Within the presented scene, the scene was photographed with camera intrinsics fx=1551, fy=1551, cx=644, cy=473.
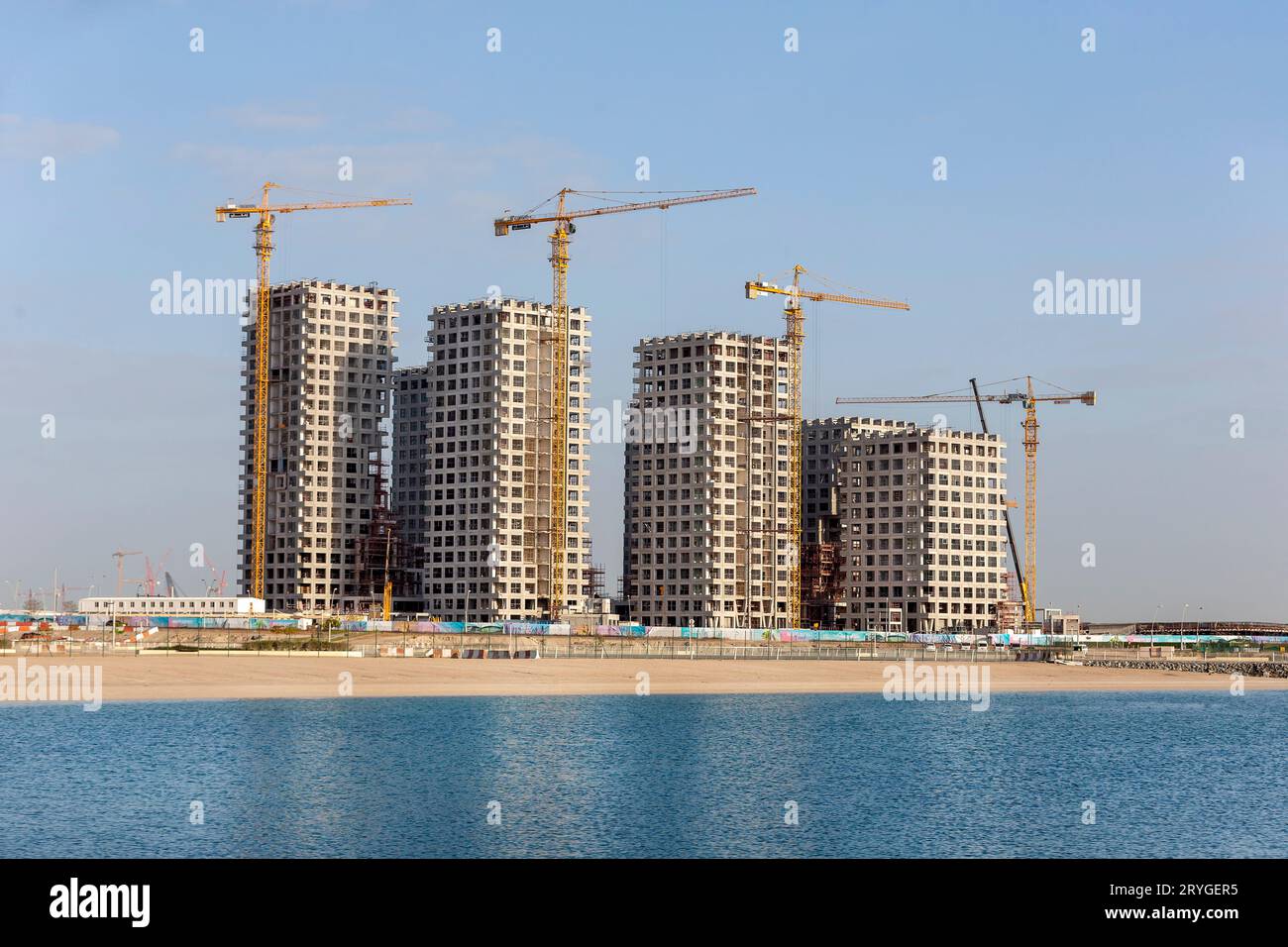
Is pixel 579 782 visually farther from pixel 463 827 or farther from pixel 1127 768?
pixel 1127 768

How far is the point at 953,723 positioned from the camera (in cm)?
13712

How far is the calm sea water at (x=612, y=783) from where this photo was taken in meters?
63.7

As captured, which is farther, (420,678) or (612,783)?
(420,678)

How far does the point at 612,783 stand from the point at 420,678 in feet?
268

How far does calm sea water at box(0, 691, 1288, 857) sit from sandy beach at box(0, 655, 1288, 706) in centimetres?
706

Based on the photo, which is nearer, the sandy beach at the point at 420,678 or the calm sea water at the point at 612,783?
the calm sea water at the point at 612,783

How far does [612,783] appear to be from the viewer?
8344cm

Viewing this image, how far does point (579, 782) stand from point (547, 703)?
62002mm

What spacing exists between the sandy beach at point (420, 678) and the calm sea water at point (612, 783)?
7057mm

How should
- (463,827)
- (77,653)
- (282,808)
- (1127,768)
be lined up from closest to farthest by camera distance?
1. (463,827)
2. (282,808)
3. (1127,768)
4. (77,653)

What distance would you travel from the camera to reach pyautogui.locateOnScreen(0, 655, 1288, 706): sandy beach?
5586 inches

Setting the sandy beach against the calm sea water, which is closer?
the calm sea water
